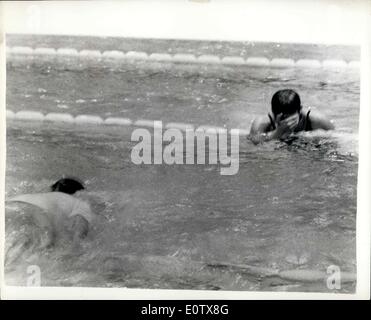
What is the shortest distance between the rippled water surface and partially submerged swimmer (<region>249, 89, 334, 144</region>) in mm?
20

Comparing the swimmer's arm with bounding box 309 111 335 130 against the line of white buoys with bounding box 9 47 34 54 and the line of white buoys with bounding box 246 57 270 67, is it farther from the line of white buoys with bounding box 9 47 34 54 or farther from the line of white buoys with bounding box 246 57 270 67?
the line of white buoys with bounding box 9 47 34 54

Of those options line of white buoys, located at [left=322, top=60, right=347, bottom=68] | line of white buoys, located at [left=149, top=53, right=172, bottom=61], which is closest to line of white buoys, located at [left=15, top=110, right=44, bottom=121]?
line of white buoys, located at [left=149, top=53, right=172, bottom=61]

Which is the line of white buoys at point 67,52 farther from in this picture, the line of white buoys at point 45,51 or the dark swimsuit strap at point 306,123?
the dark swimsuit strap at point 306,123

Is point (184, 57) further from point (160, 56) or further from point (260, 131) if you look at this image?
point (260, 131)

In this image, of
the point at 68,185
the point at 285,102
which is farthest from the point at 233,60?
the point at 68,185

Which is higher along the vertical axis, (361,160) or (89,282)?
(361,160)

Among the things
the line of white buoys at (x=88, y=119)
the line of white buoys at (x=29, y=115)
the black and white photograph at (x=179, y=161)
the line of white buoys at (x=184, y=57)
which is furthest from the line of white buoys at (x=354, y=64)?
the line of white buoys at (x=29, y=115)

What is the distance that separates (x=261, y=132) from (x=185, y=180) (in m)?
0.21

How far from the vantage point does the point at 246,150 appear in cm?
94

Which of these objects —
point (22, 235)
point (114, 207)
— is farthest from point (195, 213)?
point (22, 235)

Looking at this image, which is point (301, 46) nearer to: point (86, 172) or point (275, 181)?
point (275, 181)

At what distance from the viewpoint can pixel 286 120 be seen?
0.94 metres

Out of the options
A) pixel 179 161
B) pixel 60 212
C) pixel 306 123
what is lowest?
pixel 60 212
